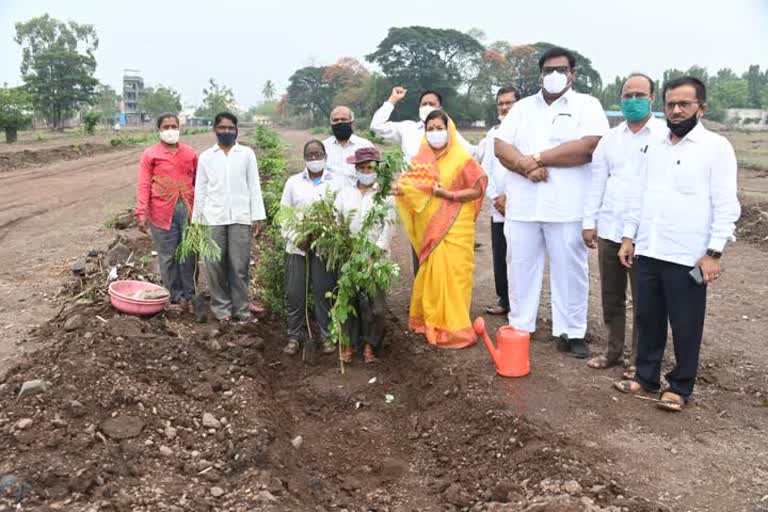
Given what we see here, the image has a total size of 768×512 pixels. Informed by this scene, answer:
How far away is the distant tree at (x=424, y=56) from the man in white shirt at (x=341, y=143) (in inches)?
1991

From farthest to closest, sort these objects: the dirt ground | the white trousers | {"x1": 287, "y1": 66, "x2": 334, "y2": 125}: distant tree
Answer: {"x1": 287, "y1": 66, "x2": 334, "y2": 125}: distant tree
the white trousers
the dirt ground

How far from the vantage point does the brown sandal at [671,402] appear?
12.3ft

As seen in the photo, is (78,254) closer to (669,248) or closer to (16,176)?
(669,248)

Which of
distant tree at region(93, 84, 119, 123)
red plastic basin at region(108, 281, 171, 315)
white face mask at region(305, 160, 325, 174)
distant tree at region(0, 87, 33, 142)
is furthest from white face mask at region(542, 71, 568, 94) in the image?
distant tree at region(93, 84, 119, 123)

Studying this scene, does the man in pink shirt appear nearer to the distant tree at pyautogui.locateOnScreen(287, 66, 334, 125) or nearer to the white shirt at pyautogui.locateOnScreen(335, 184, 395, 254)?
the white shirt at pyautogui.locateOnScreen(335, 184, 395, 254)

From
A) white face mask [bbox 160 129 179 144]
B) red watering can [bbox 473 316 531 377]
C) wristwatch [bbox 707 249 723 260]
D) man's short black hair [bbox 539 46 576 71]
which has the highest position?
man's short black hair [bbox 539 46 576 71]

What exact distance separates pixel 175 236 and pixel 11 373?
1.74 m

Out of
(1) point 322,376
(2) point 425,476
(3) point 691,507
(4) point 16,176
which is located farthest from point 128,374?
(4) point 16,176

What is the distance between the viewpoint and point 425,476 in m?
3.67

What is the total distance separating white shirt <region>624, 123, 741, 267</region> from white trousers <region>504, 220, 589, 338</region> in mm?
827

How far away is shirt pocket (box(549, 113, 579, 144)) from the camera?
4.54m

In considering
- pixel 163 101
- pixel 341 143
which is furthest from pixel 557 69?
pixel 163 101

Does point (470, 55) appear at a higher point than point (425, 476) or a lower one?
higher

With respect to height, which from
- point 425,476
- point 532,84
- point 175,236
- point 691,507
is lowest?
point 425,476
